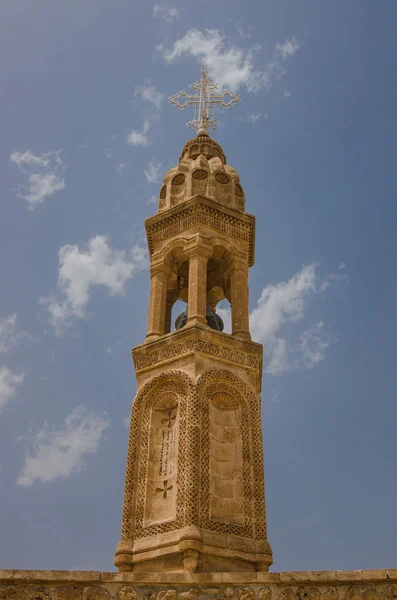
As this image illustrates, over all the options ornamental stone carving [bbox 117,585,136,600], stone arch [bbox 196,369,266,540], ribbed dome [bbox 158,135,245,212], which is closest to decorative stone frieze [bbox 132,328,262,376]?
stone arch [bbox 196,369,266,540]

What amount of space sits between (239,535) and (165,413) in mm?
2534

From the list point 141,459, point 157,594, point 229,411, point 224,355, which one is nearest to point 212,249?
point 224,355

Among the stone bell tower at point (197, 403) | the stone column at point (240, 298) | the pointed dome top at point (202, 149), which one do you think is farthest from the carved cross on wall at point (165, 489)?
the pointed dome top at point (202, 149)

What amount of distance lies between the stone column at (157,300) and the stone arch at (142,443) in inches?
48.9

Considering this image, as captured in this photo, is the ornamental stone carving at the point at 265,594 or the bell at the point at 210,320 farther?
the bell at the point at 210,320

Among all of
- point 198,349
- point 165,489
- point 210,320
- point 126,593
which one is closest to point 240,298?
point 210,320

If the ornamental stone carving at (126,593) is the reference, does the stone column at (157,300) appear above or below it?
above

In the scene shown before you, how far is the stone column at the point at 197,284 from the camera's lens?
13029 millimetres

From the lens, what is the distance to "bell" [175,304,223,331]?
14.4 metres

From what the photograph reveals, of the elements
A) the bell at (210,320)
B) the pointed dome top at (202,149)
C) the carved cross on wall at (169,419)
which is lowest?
the carved cross on wall at (169,419)

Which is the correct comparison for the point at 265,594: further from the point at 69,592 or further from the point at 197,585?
the point at 69,592

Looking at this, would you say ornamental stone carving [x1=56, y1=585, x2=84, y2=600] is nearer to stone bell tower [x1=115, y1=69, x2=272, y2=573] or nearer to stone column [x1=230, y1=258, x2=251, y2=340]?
stone bell tower [x1=115, y1=69, x2=272, y2=573]

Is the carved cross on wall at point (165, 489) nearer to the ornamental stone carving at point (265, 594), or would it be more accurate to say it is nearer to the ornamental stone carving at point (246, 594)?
the ornamental stone carving at point (246, 594)

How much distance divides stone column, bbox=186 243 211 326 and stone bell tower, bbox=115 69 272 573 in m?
0.02
